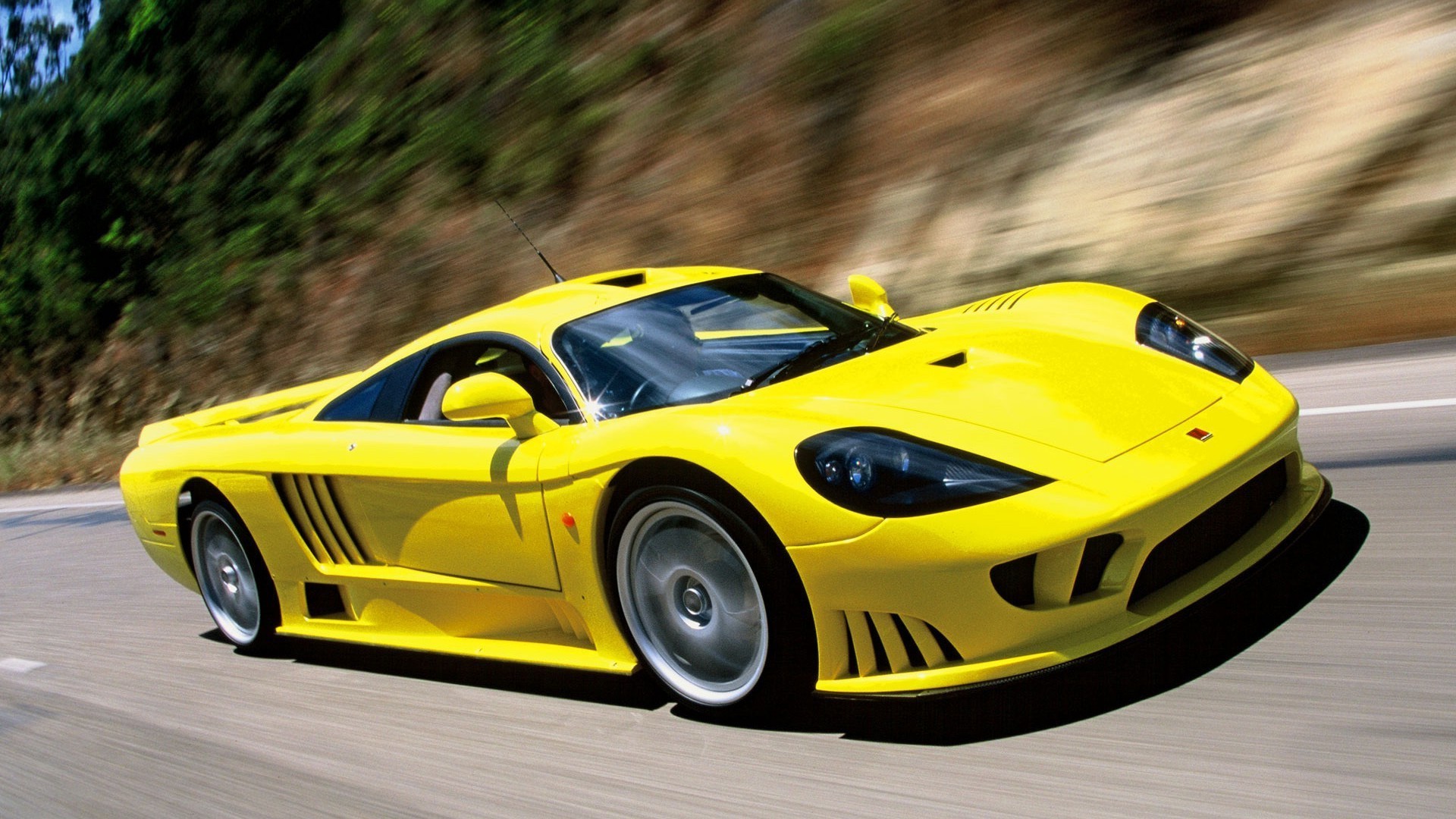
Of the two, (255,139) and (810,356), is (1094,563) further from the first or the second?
(255,139)

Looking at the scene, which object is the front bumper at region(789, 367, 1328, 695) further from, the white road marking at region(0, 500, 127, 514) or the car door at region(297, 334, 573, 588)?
the white road marking at region(0, 500, 127, 514)

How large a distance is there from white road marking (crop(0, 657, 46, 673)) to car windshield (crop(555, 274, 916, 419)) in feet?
9.60

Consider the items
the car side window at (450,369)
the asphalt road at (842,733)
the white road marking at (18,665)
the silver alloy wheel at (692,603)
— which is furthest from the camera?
the white road marking at (18,665)

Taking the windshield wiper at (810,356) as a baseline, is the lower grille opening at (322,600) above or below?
below

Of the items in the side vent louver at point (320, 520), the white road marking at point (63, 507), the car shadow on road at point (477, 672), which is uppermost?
the side vent louver at point (320, 520)

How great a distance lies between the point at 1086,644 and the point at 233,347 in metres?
14.0

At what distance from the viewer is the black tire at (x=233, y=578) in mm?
4801

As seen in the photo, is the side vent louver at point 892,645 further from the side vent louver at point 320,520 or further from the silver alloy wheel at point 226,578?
the silver alloy wheel at point 226,578

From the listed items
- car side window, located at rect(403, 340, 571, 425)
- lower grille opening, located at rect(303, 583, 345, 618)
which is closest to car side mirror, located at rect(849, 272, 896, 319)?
car side window, located at rect(403, 340, 571, 425)

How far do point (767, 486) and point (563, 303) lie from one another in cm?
146

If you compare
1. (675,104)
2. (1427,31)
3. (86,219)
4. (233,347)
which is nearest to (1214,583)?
(1427,31)

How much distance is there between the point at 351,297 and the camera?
14125 mm

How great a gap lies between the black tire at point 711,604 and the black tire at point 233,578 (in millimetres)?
1975

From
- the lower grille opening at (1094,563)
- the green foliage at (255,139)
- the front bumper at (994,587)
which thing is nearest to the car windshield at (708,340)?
the front bumper at (994,587)
